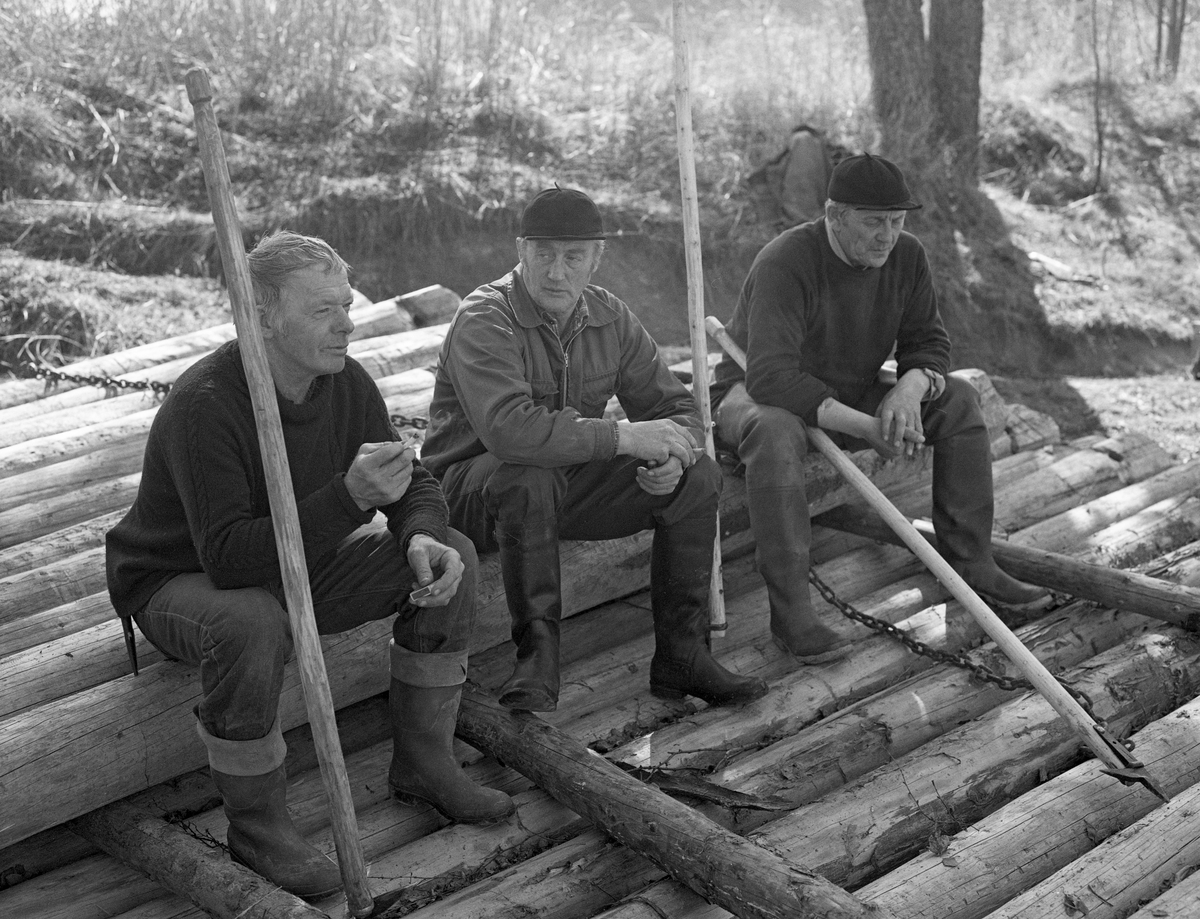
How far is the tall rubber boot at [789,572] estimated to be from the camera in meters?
4.32

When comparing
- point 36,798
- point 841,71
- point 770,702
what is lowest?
point 770,702

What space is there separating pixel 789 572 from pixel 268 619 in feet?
6.34

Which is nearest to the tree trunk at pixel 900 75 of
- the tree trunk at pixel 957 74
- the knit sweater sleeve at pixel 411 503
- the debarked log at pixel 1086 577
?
the tree trunk at pixel 957 74

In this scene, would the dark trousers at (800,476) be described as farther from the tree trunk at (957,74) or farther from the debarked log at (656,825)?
the tree trunk at (957,74)

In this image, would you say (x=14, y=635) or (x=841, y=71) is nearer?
(x=14, y=635)

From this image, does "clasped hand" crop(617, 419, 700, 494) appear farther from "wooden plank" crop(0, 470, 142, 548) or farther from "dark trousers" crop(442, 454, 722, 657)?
"wooden plank" crop(0, 470, 142, 548)

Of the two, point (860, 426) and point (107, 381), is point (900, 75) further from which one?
point (107, 381)

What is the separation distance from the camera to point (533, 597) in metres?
3.87

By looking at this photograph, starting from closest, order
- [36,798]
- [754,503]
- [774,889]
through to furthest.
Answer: [774,889] < [36,798] < [754,503]

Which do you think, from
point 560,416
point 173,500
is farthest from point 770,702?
point 173,500

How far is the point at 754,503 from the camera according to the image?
4.52m

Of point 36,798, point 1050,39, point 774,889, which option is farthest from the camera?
point 1050,39

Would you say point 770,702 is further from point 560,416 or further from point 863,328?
point 863,328

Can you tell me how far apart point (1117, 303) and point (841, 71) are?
300 cm
